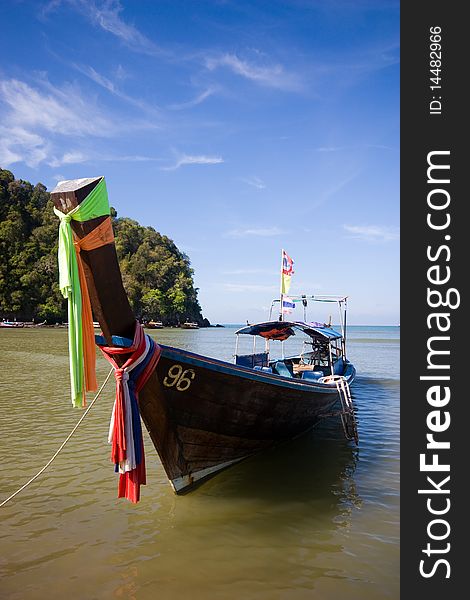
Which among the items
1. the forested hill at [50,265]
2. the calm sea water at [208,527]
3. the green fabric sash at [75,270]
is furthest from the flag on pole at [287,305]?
the forested hill at [50,265]

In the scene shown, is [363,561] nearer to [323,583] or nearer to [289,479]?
[323,583]

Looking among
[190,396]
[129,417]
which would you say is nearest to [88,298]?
[129,417]

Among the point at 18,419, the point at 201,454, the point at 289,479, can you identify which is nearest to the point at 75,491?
the point at 201,454

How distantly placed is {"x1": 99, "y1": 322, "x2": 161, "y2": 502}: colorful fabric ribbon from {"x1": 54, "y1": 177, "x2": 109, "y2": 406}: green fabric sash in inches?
18.6

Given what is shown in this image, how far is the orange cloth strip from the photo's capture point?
13.5ft

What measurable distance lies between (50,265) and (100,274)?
67.2m

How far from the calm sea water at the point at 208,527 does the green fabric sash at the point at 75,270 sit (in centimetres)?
159

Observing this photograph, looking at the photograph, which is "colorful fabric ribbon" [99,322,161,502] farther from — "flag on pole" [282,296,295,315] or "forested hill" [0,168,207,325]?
"forested hill" [0,168,207,325]

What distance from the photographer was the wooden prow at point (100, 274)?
3932mm

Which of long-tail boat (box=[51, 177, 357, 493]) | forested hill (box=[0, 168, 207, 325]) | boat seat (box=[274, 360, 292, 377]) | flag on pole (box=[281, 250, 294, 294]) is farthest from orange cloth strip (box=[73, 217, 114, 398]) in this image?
forested hill (box=[0, 168, 207, 325])

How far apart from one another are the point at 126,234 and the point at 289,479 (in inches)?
3101

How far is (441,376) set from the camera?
4594 millimetres

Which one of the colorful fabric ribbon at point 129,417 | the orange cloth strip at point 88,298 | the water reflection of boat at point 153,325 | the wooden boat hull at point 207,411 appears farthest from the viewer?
the water reflection of boat at point 153,325

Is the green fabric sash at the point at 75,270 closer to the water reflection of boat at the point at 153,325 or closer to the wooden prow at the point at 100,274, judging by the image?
the wooden prow at the point at 100,274
